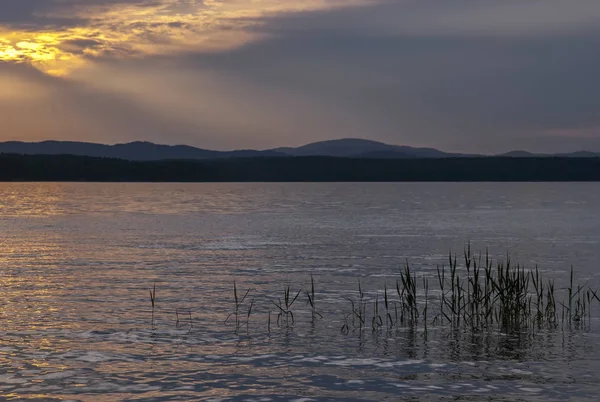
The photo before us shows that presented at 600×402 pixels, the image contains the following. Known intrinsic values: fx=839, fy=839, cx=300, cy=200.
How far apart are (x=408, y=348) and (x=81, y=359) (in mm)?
8159

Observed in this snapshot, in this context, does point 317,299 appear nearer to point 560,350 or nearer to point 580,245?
point 560,350

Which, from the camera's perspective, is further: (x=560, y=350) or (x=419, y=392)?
(x=560, y=350)

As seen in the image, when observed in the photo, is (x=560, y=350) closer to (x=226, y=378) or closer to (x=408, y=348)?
(x=408, y=348)

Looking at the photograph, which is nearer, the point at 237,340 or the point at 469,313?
the point at 237,340

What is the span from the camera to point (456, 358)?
20516 millimetres

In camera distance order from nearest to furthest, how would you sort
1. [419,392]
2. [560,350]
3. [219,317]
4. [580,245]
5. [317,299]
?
[419,392]
[560,350]
[219,317]
[317,299]
[580,245]

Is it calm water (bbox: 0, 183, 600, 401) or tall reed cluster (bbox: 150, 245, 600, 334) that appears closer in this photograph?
calm water (bbox: 0, 183, 600, 401)

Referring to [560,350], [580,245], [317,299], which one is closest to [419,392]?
[560,350]

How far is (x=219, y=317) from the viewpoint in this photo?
26.0 metres

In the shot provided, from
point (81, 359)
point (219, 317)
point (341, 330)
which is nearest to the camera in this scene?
point (81, 359)

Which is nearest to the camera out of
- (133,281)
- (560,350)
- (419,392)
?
(419,392)

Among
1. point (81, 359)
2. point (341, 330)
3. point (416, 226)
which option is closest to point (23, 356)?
point (81, 359)

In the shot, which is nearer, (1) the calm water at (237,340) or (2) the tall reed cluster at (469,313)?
(1) the calm water at (237,340)

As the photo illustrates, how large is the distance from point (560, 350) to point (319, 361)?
632 centimetres
